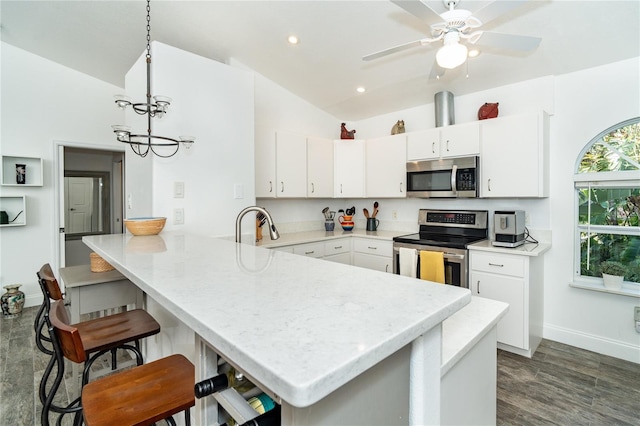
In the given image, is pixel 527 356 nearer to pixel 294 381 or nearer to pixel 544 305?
pixel 544 305

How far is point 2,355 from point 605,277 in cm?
526

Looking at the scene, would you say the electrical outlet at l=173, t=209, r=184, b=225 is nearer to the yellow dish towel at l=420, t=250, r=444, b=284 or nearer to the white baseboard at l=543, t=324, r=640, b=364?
the yellow dish towel at l=420, t=250, r=444, b=284

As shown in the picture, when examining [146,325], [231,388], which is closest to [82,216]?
[146,325]

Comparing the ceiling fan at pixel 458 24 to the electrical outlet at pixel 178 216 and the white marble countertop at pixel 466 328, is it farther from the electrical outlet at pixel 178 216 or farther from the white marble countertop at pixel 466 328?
the electrical outlet at pixel 178 216

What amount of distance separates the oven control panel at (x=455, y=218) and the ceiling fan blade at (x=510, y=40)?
5.66 ft

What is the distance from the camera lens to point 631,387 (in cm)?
223

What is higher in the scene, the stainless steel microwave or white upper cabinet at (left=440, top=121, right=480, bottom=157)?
white upper cabinet at (left=440, top=121, right=480, bottom=157)

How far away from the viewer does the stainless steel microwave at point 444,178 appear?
10.2ft

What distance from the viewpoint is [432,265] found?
9.52 ft

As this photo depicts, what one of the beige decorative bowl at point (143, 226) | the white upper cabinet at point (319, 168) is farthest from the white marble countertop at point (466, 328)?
the white upper cabinet at point (319, 168)

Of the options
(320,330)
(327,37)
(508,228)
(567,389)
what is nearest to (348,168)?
(327,37)

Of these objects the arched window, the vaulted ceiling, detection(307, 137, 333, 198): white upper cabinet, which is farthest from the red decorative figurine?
the arched window

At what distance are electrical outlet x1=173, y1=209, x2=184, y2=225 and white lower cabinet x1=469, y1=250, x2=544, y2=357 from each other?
8.44ft

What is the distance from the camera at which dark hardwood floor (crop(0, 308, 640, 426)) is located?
1945 millimetres
